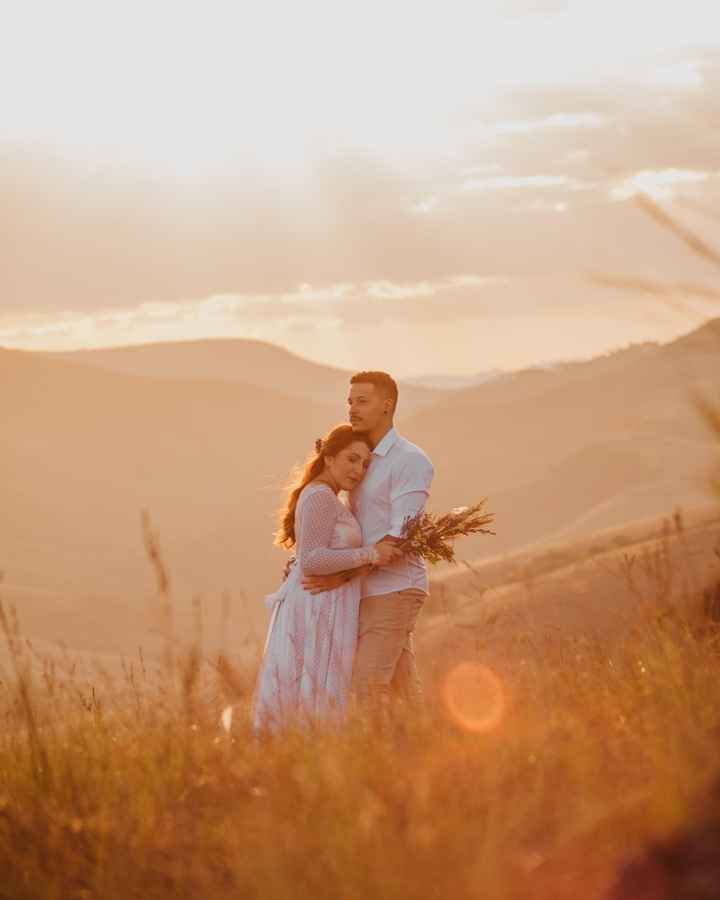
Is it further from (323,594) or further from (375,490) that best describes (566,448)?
(323,594)

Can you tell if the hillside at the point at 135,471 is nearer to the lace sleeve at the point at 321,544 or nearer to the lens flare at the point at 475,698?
the lace sleeve at the point at 321,544

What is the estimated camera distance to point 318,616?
6.82 metres

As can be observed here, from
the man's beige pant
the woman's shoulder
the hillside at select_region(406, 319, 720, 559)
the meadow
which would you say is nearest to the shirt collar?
the woman's shoulder

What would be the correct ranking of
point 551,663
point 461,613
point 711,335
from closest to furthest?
point 711,335 < point 551,663 < point 461,613

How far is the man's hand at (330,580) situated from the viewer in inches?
267

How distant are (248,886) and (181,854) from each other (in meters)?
0.60

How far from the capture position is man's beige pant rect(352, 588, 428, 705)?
673 cm

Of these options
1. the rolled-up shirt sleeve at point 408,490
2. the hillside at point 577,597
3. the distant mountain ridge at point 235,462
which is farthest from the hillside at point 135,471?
the rolled-up shirt sleeve at point 408,490

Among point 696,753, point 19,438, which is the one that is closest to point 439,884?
point 696,753

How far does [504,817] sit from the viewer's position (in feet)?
10.7

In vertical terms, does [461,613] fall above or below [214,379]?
below

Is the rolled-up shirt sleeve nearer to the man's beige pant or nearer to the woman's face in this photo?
the woman's face

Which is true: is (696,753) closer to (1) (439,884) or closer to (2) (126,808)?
(1) (439,884)

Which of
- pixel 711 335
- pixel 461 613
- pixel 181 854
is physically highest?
pixel 711 335
